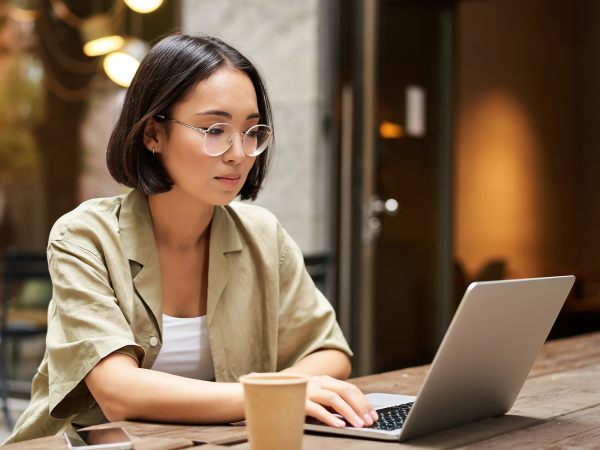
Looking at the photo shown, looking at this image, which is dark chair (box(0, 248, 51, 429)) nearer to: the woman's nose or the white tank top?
the white tank top

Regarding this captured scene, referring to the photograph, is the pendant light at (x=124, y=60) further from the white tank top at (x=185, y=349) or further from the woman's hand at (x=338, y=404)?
the woman's hand at (x=338, y=404)

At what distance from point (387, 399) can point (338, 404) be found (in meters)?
0.21

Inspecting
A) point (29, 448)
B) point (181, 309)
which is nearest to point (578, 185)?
point (181, 309)

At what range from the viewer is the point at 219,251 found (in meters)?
1.45

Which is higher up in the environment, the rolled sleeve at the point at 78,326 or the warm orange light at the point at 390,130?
the warm orange light at the point at 390,130

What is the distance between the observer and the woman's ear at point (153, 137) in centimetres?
137

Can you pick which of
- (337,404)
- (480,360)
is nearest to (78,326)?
(337,404)

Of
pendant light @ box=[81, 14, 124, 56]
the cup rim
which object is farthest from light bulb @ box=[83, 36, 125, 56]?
the cup rim

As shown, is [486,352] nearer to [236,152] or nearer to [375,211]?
[236,152]

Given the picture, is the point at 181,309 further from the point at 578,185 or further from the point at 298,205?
the point at 578,185

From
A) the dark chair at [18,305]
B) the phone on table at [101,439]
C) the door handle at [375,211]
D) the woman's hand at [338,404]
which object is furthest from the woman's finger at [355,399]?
the dark chair at [18,305]

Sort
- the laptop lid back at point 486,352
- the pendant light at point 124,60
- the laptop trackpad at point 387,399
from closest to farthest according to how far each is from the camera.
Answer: the laptop lid back at point 486,352 < the laptop trackpad at point 387,399 < the pendant light at point 124,60

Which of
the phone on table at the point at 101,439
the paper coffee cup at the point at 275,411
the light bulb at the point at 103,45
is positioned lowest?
the phone on table at the point at 101,439

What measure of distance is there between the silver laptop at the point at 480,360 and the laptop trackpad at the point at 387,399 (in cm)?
3
